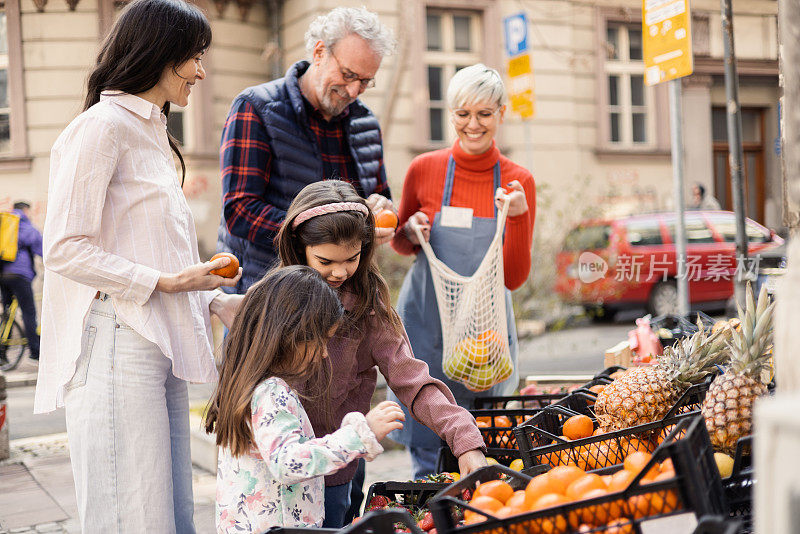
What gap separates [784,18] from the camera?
1402mm

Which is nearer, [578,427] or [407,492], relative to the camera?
[407,492]

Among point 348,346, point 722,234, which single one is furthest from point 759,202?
point 348,346

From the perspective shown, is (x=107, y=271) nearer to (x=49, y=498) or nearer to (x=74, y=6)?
(x=49, y=498)

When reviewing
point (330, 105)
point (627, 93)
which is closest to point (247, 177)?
point (330, 105)

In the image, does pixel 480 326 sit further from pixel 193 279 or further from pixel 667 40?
pixel 667 40

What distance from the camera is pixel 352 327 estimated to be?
7.74ft

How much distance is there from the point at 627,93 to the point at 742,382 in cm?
1307

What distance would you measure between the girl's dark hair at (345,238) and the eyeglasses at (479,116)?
0.76 m

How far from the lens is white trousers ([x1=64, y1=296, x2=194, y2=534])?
2020mm

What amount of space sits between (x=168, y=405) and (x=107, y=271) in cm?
47

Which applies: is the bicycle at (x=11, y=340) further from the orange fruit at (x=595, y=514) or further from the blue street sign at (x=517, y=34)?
the orange fruit at (x=595, y=514)

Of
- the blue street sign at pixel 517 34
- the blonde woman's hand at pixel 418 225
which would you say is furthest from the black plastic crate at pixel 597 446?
the blue street sign at pixel 517 34

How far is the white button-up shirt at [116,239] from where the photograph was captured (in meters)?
1.98

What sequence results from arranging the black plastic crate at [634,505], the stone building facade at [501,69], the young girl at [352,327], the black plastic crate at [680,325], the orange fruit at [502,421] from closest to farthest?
the black plastic crate at [634,505]
the young girl at [352,327]
the orange fruit at [502,421]
the black plastic crate at [680,325]
the stone building facade at [501,69]
